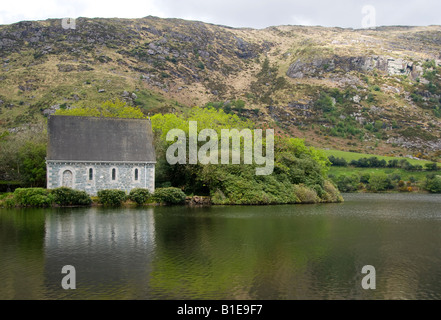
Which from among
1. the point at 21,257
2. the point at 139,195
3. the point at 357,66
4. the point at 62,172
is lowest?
the point at 139,195

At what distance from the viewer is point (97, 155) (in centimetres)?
4609

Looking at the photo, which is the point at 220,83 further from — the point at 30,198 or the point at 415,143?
the point at 30,198

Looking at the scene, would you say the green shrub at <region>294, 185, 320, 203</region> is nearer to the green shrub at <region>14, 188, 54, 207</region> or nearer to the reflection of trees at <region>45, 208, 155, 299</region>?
the reflection of trees at <region>45, 208, 155, 299</region>

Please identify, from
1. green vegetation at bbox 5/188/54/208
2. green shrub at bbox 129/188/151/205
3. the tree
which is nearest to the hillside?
the tree

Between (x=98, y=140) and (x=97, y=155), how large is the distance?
217 cm

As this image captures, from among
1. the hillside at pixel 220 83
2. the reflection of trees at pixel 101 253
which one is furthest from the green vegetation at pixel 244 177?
the hillside at pixel 220 83

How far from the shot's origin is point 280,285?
15461mm

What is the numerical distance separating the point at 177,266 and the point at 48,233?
11.2m

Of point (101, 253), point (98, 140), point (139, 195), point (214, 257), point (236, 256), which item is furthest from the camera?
point (98, 140)

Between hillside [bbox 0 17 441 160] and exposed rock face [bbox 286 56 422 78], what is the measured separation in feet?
1.43

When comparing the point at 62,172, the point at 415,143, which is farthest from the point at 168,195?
the point at 415,143

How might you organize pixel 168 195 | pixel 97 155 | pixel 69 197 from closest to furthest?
1. pixel 69 197
2. pixel 168 195
3. pixel 97 155

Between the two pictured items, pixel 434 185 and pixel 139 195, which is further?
pixel 434 185

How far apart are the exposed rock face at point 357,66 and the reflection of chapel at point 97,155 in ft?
486
